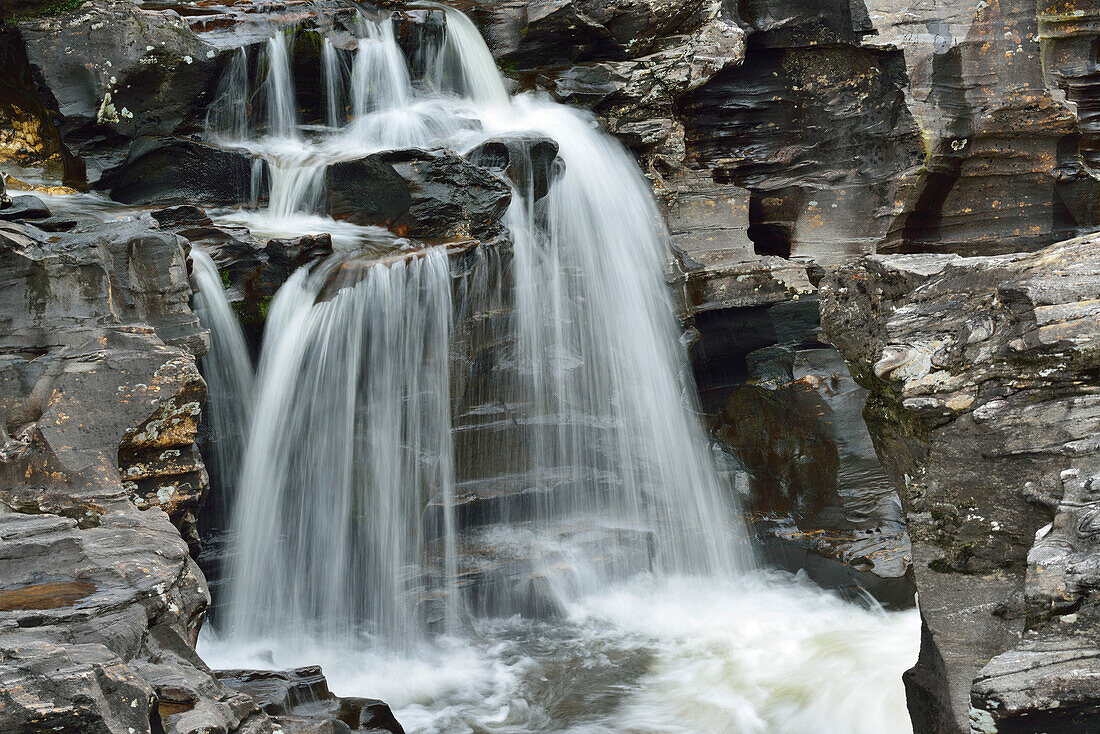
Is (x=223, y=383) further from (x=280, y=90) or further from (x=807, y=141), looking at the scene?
(x=807, y=141)

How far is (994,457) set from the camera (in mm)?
3514

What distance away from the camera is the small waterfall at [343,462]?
602 cm

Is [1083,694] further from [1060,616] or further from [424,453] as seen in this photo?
[424,453]

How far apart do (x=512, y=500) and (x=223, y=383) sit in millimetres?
2285

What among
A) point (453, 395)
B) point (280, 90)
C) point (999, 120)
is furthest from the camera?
point (280, 90)

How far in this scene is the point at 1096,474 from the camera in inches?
126

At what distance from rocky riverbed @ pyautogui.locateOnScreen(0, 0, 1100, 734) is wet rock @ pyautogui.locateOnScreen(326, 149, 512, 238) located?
0.08ft

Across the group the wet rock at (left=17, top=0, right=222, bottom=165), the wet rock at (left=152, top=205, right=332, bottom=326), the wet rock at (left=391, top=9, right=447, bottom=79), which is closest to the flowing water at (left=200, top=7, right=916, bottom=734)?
the wet rock at (left=152, top=205, right=332, bottom=326)

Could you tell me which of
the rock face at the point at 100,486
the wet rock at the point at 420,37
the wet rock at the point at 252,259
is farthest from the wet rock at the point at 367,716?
the wet rock at the point at 420,37

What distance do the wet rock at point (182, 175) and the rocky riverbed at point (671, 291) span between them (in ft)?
0.08

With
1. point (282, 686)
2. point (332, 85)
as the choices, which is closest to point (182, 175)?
point (332, 85)

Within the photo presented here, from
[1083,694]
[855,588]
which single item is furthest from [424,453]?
[1083,694]

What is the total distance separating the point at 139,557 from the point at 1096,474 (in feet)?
11.9

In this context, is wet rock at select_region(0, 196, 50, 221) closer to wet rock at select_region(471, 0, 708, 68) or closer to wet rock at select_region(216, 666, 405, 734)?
wet rock at select_region(216, 666, 405, 734)
